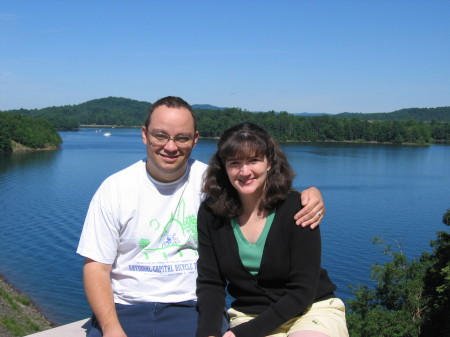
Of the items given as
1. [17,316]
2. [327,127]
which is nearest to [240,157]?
[17,316]

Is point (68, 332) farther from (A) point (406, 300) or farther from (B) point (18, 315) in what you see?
(A) point (406, 300)

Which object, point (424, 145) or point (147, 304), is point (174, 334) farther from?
point (424, 145)

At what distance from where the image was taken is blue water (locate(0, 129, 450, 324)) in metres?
16.4

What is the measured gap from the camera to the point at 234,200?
2451 mm

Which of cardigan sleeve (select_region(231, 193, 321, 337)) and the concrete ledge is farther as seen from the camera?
the concrete ledge

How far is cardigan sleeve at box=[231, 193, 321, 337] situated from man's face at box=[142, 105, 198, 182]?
2.35ft

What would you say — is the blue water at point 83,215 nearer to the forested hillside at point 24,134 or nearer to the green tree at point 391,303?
the green tree at point 391,303

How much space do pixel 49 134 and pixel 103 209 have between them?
76361mm

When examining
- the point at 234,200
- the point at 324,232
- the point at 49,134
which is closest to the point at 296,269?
the point at 234,200

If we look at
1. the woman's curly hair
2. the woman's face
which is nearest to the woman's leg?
the woman's curly hair

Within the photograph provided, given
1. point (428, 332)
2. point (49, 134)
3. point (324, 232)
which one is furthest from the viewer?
point (49, 134)

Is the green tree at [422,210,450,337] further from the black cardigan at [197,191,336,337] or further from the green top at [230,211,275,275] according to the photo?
the green top at [230,211,275,275]

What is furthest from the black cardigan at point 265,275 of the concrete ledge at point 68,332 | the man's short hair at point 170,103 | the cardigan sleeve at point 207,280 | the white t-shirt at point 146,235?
the concrete ledge at point 68,332

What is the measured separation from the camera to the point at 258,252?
2.32m
